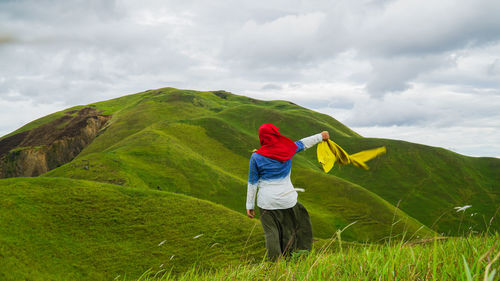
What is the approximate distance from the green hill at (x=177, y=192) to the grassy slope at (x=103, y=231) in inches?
2.6

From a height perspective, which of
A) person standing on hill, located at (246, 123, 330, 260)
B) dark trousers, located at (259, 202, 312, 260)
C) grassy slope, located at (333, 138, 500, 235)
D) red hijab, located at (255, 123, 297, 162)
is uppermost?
red hijab, located at (255, 123, 297, 162)

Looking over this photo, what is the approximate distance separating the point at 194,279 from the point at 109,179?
25706 mm

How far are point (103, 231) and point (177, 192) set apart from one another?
15671mm

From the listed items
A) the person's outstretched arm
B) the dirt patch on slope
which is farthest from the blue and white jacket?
the dirt patch on slope

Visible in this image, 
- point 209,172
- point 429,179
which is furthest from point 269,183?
point 429,179

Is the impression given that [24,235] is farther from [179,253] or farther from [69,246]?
[179,253]

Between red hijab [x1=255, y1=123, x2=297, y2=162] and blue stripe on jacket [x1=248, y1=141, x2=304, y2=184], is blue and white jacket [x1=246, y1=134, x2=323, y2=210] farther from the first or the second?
red hijab [x1=255, y1=123, x2=297, y2=162]

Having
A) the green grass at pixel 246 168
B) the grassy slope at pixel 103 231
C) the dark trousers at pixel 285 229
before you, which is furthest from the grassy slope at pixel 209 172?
the dark trousers at pixel 285 229

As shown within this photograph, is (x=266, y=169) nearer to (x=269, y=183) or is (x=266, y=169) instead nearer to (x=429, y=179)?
(x=269, y=183)

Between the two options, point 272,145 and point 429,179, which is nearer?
point 272,145

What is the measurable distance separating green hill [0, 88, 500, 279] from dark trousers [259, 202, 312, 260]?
150 cm

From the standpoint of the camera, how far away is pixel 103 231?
48.5 feet

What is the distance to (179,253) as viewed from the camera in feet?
45.5

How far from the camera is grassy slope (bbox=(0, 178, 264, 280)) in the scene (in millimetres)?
12266
